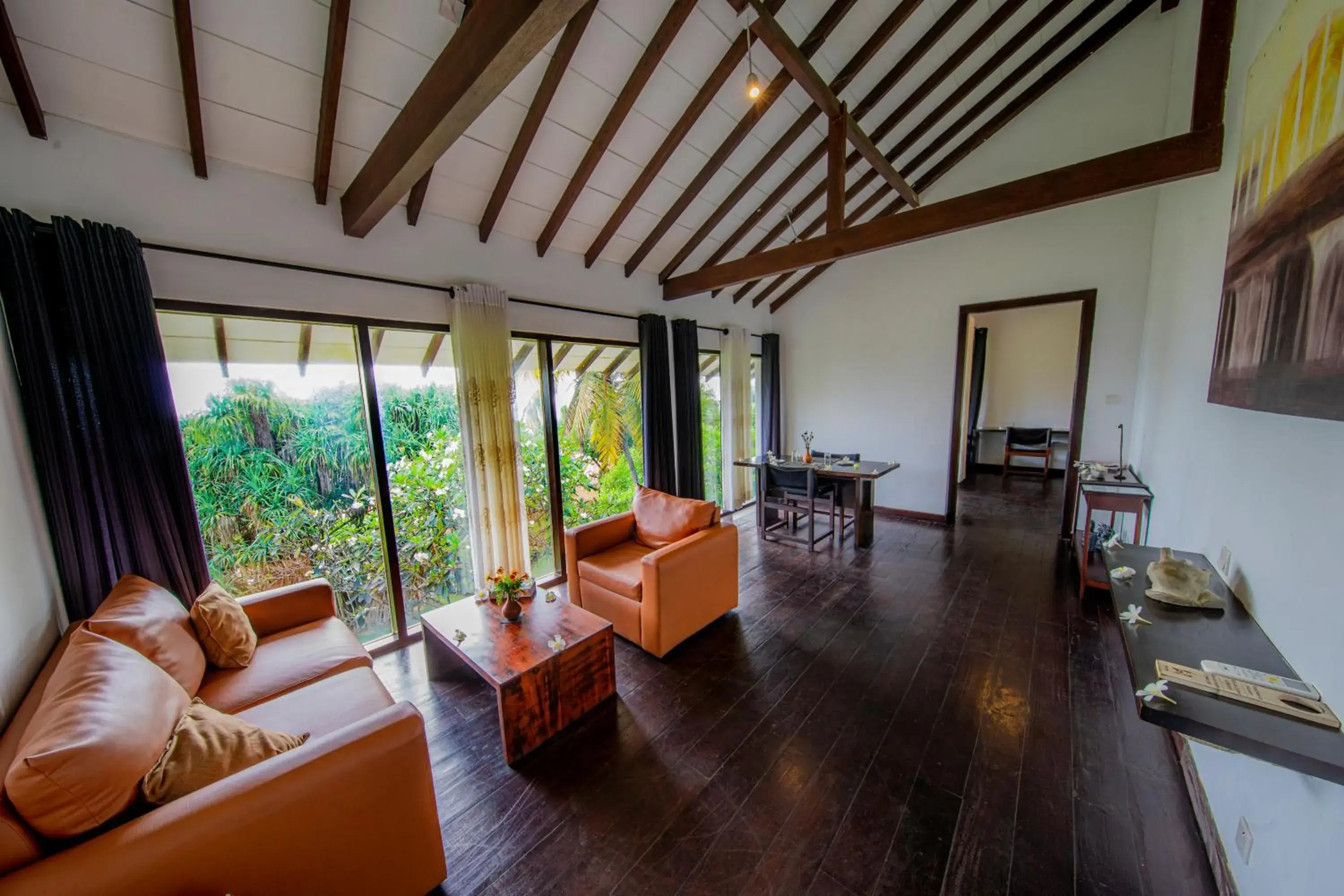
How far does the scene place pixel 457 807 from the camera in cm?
173

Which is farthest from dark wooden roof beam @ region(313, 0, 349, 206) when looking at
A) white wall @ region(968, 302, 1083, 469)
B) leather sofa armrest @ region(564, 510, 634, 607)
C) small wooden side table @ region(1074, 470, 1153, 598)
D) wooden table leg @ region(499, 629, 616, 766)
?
white wall @ region(968, 302, 1083, 469)

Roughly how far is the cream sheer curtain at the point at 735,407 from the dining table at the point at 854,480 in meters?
0.77

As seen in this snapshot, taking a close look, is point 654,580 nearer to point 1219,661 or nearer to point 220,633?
point 220,633

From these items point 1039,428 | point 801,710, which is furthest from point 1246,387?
point 1039,428

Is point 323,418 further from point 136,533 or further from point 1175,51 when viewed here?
point 1175,51

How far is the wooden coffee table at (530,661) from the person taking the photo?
1.91 meters

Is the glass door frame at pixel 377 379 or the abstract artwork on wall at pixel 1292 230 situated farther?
the glass door frame at pixel 377 379

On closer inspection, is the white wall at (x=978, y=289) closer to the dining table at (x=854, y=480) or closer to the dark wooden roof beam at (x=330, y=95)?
the dining table at (x=854, y=480)

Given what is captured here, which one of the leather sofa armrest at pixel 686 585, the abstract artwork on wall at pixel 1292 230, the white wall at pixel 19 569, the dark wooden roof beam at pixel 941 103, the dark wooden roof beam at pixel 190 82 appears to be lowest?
the leather sofa armrest at pixel 686 585

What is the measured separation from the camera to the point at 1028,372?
723 centimetres

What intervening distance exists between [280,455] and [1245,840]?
13.5ft

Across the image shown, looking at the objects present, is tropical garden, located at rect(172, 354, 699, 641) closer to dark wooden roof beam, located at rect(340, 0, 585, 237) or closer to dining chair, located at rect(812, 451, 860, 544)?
dark wooden roof beam, located at rect(340, 0, 585, 237)

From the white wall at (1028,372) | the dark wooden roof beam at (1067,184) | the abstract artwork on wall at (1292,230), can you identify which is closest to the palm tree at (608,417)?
the dark wooden roof beam at (1067,184)

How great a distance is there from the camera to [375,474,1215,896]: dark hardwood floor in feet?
4.79
